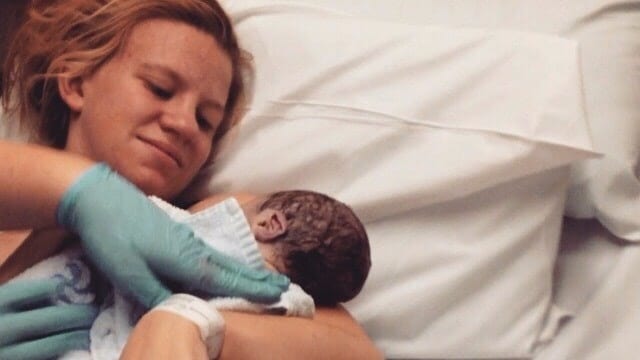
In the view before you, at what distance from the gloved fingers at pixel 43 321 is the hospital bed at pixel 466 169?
297 mm

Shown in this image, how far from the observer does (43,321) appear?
1101mm

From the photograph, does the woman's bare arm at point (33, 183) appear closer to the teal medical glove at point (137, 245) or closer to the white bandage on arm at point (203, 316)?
the teal medical glove at point (137, 245)

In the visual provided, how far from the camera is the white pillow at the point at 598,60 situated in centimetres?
135

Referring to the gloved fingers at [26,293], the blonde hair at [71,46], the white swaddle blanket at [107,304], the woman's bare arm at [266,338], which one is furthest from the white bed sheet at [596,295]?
the gloved fingers at [26,293]

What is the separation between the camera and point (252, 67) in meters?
1.40

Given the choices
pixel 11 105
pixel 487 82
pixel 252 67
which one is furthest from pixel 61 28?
pixel 487 82

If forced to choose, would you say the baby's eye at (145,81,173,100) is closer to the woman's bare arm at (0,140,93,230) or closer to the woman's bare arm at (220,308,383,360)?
the woman's bare arm at (0,140,93,230)

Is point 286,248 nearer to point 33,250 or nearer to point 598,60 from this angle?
point 33,250

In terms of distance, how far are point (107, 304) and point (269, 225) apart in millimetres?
181

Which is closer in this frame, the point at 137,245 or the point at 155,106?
the point at 137,245

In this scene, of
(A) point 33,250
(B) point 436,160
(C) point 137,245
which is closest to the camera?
(C) point 137,245

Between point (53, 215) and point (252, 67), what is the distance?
0.40m

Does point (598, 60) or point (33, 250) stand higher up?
point (598, 60)

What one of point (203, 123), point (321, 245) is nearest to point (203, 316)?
point (321, 245)
